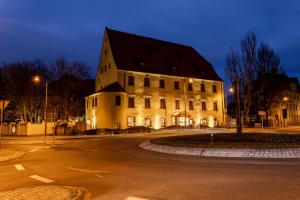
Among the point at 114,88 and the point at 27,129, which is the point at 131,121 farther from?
the point at 27,129

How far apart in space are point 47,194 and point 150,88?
47322 mm

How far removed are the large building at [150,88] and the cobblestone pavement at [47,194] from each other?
134 feet

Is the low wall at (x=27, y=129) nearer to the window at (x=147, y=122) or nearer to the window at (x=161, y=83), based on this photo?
the window at (x=147, y=122)

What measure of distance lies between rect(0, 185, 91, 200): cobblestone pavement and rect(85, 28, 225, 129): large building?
40.8 m

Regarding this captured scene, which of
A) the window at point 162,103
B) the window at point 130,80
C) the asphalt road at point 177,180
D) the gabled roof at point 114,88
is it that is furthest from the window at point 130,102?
the asphalt road at point 177,180

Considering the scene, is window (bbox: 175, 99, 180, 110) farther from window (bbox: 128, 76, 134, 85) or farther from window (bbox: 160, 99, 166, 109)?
window (bbox: 128, 76, 134, 85)

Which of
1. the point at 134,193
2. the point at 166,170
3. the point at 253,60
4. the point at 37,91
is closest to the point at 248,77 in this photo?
the point at 253,60

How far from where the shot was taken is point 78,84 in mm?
54781

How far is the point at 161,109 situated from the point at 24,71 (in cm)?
2807

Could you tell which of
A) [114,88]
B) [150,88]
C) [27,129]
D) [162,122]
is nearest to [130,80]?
[114,88]

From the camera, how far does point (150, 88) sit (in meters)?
54.6

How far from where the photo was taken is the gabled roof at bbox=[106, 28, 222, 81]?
54.2m

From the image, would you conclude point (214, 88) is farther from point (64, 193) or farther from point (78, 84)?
point (64, 193)

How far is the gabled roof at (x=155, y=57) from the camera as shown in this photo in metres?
54.2
